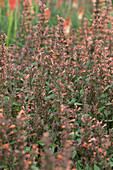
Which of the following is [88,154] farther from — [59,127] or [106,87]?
[106,87]

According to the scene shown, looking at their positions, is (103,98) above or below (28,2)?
below

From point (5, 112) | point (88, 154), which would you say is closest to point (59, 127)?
→ point (88, 154)

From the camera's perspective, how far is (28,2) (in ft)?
17.9

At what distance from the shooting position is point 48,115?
2.88 m

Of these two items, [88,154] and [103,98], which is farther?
[103,98]

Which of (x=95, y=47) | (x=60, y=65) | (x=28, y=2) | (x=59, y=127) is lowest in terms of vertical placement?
(x=59, y=127)

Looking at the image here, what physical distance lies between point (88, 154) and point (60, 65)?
116 cm

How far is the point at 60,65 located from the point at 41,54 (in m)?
0.28

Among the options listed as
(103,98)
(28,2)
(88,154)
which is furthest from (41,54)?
(28,2)

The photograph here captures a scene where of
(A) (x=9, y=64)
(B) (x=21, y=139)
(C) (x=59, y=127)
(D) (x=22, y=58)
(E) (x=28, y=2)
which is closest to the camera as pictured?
(B) (x=21, y=139)

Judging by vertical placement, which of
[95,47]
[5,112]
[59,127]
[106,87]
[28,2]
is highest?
[28,2]

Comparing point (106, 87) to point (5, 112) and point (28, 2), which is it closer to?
point (5, 112)

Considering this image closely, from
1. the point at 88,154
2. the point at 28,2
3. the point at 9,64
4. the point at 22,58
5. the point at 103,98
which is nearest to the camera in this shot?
the point at 88,154

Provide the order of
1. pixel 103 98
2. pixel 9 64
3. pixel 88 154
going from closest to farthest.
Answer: pixel 88 154, pixel 9 64, pixel 103 98
